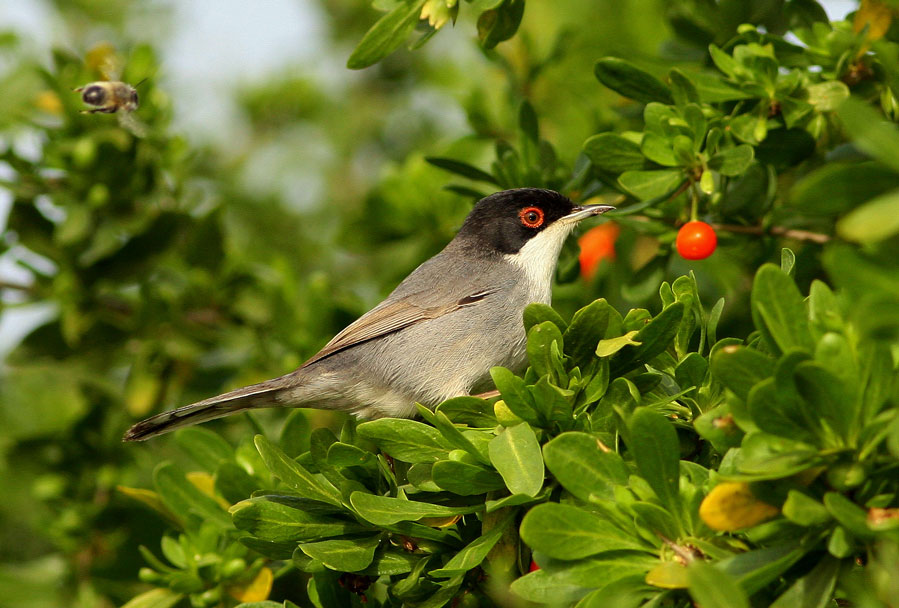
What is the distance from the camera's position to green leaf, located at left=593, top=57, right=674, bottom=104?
3520 mm

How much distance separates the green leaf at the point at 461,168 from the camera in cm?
412

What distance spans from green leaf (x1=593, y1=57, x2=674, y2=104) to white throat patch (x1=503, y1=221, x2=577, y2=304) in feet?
3.19

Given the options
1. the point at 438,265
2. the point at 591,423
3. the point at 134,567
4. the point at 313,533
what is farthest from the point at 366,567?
the point at 134,567

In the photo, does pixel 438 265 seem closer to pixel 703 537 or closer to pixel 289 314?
pixel 289 314

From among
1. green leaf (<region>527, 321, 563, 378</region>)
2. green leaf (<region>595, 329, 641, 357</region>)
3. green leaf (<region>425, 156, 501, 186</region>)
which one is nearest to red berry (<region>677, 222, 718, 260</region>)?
green leaf (<region>595, 329, 641, 357</region>)

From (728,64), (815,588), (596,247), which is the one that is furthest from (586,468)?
(596,247)

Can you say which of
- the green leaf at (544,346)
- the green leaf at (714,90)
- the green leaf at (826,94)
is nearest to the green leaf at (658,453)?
the green leaf at (544,346)

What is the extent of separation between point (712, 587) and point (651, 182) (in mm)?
1991

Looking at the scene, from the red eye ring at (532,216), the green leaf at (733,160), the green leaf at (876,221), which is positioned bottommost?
the red eye ring at (532,216)

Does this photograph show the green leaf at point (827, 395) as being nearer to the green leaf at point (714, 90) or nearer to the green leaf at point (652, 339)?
the green leaf at point (652, 339)

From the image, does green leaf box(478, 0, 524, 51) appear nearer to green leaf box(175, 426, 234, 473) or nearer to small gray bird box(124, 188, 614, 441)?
small gray bird box(124, 188, 614, 441)

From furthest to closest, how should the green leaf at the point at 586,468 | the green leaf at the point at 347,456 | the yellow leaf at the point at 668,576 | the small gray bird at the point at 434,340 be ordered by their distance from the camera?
the small gray bird at the point at 434,340
the green leaf at the point at 347,456
the green leaf at the point at 586,468
the yellow leaf at the point at 668,576

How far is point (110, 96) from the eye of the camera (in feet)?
15.7

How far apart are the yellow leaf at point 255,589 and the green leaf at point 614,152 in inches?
87.8
